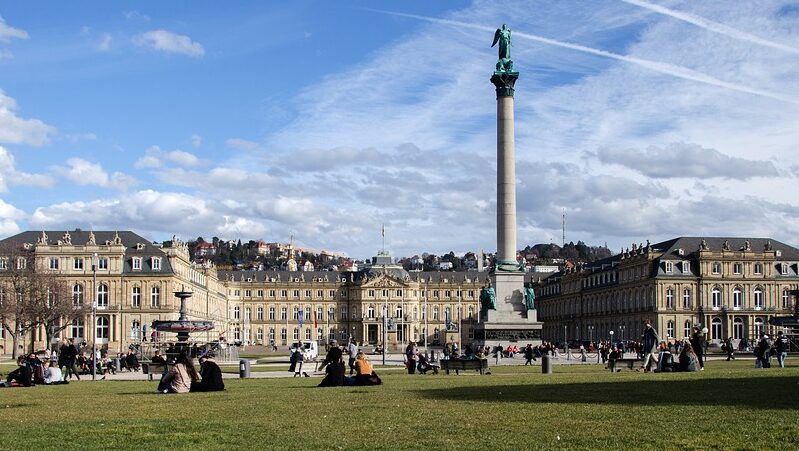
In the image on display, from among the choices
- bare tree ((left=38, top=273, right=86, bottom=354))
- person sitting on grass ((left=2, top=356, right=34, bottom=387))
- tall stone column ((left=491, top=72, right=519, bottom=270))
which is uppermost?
tall stone column ((left=491, top=72, right=519, bottom=270))

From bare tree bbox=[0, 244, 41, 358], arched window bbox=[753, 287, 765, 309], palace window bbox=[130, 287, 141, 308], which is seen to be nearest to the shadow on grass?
bare tree bbox=[0, 244, 41, 358]

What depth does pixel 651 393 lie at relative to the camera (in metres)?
25.9

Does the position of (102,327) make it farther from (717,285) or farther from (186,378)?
(186,378)

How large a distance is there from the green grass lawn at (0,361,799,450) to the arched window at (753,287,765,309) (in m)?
101

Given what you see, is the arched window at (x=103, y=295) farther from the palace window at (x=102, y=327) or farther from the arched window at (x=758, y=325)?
the arched window at (x=758, y=325)

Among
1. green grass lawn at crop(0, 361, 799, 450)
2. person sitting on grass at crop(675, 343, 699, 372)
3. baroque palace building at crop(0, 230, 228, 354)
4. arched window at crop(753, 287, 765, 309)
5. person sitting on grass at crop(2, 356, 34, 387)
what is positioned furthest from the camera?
arched window at crop(753, 287, 765, 309)

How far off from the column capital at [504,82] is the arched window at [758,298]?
6514cm

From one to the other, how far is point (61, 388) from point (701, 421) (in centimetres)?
2356

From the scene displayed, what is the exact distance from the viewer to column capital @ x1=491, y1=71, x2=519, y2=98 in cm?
7325

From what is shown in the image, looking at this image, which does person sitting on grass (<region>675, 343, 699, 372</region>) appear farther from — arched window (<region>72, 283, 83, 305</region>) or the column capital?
arched window (<region>72, 283, 83, 305</region>)

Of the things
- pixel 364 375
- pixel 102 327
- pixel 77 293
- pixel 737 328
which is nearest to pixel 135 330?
pixel 102 327

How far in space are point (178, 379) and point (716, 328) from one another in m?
106

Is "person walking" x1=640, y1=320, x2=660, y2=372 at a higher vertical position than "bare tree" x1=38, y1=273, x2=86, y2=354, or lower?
lower

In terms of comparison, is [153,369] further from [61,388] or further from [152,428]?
[152,428]
